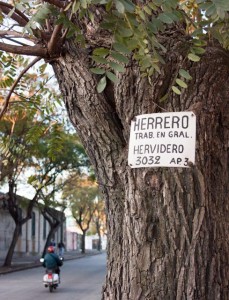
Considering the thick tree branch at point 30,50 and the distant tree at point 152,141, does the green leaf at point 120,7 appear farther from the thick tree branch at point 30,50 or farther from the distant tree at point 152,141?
the thick tree branch at point 30,50

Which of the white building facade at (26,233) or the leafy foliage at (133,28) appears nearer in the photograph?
the leafy foliage at (133,28)

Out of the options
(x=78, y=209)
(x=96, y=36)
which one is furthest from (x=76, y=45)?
(x=78, y=209)

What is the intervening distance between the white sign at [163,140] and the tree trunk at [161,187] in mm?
52

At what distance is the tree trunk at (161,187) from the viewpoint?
10.9 ft

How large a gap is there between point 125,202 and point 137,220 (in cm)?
17

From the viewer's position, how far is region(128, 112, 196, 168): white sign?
3.38 meters

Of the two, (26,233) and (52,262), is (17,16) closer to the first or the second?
(52,262)

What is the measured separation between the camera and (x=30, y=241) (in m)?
45.8

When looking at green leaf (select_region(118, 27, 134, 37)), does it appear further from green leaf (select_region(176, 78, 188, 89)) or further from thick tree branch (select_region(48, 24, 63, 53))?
thick tree branch (select_region(48, 24, 63, 53))

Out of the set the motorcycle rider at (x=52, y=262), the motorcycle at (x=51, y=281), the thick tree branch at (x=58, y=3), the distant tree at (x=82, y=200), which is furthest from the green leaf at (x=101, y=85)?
the distant tree at (x=82, y=200)

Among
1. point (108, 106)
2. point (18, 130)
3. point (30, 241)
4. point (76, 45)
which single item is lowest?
point (30, 241)

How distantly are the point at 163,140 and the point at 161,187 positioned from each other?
29cm

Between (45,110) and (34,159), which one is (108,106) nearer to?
(45,110)

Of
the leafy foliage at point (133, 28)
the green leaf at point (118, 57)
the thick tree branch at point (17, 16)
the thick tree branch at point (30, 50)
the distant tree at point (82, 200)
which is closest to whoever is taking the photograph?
the leafy foliage at point (133, 28)
